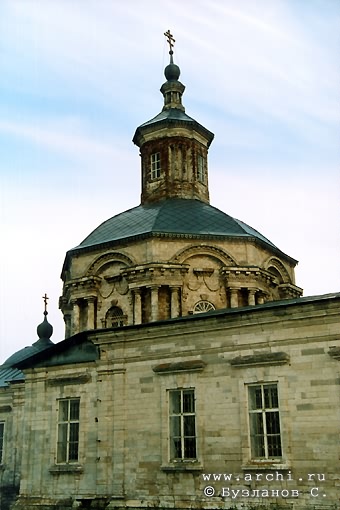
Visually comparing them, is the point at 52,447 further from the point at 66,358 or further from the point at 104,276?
the point at 104,276

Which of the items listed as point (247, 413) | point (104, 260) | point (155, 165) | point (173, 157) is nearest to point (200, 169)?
point (173, 157)

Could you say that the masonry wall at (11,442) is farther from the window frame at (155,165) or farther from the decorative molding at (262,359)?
the decorative molding at (262,359)

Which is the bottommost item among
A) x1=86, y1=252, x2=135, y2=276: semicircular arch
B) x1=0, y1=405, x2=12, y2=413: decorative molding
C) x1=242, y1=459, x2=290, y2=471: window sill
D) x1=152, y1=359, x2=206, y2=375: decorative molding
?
x1=242, y1=459, x2=290, y2=471: window sill

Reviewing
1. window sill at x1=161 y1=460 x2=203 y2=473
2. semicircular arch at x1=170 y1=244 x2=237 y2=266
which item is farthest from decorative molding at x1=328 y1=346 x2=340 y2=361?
semicircular arch at x1=170 y1=244 x2=237 y2=266

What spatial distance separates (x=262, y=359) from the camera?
46.4 feet

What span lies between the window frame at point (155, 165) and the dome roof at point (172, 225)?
2360 millimetres

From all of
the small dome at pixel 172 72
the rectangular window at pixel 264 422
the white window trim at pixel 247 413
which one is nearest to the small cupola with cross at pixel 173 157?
the small dome at pixel 172 72

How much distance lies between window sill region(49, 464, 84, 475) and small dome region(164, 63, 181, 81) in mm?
22239

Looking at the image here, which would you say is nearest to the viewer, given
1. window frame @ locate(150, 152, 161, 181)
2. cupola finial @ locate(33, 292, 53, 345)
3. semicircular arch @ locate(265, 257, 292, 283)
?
semicircular arch @ locate(265, 257, 292, 283)

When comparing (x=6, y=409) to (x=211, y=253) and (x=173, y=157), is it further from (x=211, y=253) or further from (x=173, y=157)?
(x=173, y=157)

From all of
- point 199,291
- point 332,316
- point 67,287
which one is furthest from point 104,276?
point 332,316

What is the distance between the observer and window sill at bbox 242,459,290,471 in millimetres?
13320

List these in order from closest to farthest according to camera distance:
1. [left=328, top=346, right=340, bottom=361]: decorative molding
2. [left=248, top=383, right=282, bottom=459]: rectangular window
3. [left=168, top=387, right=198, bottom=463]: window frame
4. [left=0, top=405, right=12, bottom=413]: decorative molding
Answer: [left=328, top=346, right=340, bottom=361]: decorative molding
[left=248, top=383, right=282, bottom=459]: rectangular window
[left=168, top=387, right=198, bottom=463]: window frame
[left=0, top=405, right=12, bottom=413]: decorative molding

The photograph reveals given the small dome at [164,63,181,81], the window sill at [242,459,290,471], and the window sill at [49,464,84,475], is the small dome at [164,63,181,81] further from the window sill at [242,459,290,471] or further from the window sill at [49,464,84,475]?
the window sill at [242,459,290,471]
